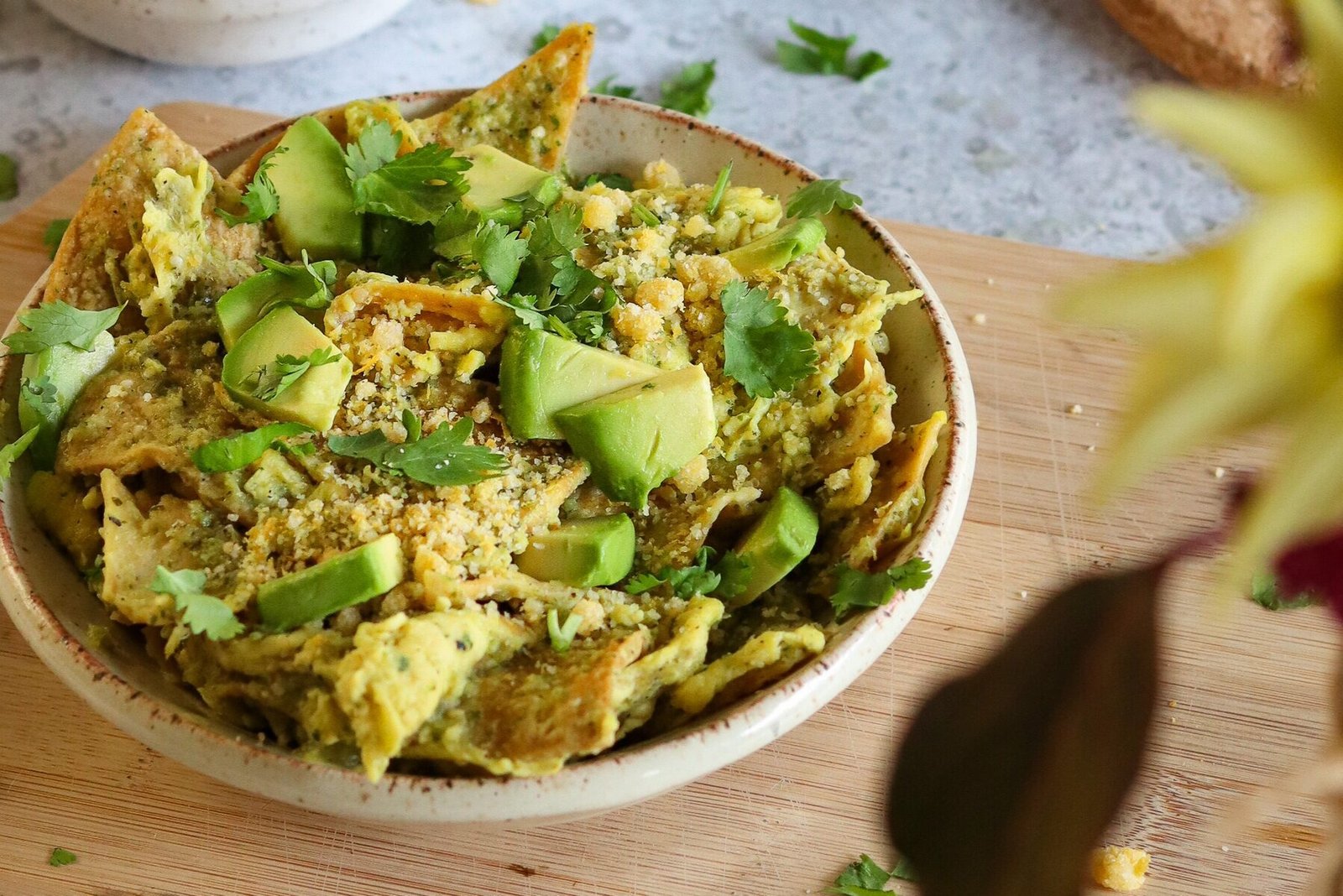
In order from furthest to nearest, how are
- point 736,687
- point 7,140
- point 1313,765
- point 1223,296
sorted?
point 7,140 < point 736,687 < point 1313,765 < point 1223,296

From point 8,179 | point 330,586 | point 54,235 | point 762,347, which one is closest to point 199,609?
point 330,586

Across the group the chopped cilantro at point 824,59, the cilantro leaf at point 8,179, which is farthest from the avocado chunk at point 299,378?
the chopped cilantro at point 824,59

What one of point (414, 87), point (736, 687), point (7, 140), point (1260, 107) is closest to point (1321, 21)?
point (1260, 107)

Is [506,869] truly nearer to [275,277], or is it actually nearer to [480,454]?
[480,454]

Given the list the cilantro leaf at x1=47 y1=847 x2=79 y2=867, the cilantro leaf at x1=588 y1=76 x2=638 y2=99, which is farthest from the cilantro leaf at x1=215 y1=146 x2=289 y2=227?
the cilantro leaf at x1=588 y1=76 x2=638 y2=99

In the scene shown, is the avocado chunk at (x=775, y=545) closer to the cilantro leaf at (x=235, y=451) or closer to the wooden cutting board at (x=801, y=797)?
the wooden cutting board at (x=801, y=797)

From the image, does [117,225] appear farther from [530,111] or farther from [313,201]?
[530,111]

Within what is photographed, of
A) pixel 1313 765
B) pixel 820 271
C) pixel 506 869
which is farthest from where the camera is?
pixel 820 271
